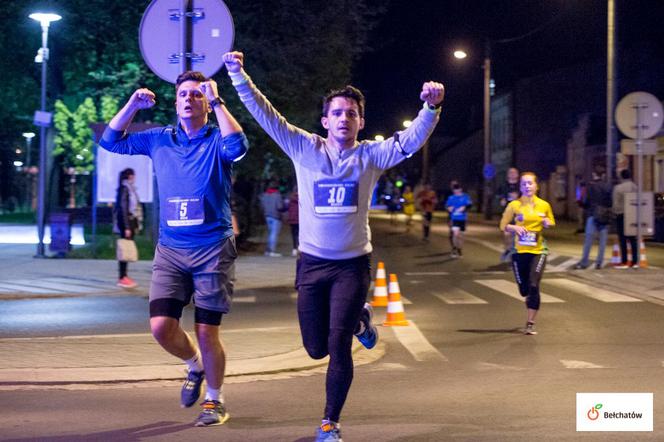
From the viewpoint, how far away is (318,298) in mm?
5926

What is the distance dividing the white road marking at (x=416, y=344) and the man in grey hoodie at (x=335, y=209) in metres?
3.72

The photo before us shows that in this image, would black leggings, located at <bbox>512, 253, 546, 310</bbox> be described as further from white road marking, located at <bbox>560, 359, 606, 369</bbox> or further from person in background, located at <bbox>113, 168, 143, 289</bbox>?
person in background, located at <bbox>113, 168, 143, 289</bbox>

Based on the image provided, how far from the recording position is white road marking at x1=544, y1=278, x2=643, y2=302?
15.0 m

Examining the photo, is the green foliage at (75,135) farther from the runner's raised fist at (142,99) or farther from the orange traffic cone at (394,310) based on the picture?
the runner's raised fist at (142,99)

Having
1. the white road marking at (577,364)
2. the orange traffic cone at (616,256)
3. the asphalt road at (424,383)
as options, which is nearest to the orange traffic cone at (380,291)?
the asphalt road at (424,383)

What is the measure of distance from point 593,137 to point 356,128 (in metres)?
45.0

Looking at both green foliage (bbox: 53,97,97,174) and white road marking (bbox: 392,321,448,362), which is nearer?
white road marking (bbox: 392,321,448,362)

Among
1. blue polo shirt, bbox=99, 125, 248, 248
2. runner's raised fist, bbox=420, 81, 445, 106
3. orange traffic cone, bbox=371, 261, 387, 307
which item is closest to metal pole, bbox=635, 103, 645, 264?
orange traffic cone, bbox=371, 261, 387, 307

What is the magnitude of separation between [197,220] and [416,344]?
15.9 feet

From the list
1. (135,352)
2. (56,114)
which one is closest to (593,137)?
(56,114)

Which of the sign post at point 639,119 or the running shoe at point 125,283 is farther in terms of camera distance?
the sign post at point 639,119

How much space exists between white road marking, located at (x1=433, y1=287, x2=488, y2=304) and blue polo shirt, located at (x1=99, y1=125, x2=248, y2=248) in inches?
346

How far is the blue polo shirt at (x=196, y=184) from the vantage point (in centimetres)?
620

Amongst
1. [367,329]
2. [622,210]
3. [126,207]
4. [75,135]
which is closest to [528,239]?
[367,329]
